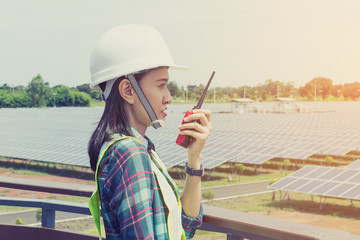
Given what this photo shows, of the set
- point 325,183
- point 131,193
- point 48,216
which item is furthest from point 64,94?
point 131,193

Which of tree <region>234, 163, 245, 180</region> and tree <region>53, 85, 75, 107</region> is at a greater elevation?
tree <region>53, 85, 75, 107</region>

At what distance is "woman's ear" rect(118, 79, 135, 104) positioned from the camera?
912 millimetres

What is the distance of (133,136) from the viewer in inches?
35.3

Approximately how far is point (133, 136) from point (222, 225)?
460mm

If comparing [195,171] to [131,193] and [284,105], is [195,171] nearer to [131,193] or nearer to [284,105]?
[131,193]

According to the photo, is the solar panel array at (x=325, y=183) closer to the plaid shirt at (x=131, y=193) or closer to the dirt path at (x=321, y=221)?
the dirt path at (x=321, y=221)

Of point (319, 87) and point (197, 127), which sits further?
point (319, 87)

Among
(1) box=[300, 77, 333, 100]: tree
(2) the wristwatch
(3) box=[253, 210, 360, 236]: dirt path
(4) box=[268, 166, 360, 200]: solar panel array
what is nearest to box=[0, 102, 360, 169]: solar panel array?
(1) box=[300, 77, 333, 100]: tree

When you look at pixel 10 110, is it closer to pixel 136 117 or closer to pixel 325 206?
pixel 325 206

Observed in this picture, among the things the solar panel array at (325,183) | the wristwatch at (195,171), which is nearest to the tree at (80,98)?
the solar panel array at (325,183)

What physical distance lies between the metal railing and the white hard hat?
484mm

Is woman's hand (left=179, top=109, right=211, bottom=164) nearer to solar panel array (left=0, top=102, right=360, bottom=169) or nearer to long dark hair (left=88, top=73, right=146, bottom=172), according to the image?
long dark hair (left=88, top=73, right=146, bottom=172)

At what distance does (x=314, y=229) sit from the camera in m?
1.09

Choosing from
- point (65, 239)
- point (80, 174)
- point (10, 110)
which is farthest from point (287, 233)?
point (10, 110)
